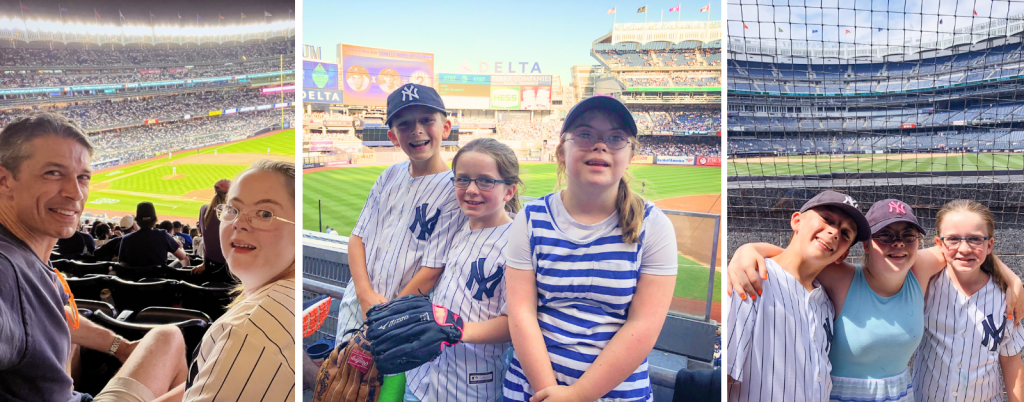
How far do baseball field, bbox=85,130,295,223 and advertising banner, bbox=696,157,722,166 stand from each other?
4.40 feet

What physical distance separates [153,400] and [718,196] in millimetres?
2017

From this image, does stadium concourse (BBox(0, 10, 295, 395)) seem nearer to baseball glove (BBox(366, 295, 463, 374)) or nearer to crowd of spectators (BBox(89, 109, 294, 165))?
crowd of spectators (BBox(89, 109, 294, 165))

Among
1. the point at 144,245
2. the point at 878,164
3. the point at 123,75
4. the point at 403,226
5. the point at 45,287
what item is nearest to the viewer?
the point at 403,226

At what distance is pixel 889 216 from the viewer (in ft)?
5.09

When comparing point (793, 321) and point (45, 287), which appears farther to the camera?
point (45, 287)

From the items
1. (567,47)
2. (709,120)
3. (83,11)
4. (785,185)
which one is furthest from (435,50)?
(785,185)

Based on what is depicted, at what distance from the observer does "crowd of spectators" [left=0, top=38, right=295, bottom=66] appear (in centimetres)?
212

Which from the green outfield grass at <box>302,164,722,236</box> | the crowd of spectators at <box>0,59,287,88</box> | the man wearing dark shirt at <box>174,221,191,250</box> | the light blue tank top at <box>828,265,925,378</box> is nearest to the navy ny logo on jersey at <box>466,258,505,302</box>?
the green outfield grass at <box>302,164,722,236</box>

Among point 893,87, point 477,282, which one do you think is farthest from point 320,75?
point 893,87

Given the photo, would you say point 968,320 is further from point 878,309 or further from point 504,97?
point 504,97

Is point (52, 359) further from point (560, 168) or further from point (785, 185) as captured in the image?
point (785, 185)

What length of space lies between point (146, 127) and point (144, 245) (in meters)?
0.81

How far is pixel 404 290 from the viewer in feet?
4.84

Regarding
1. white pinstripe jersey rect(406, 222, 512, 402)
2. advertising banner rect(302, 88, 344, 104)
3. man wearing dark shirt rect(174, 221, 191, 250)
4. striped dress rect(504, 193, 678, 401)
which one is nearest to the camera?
striped dress rect(504, 193, 678, 401)
